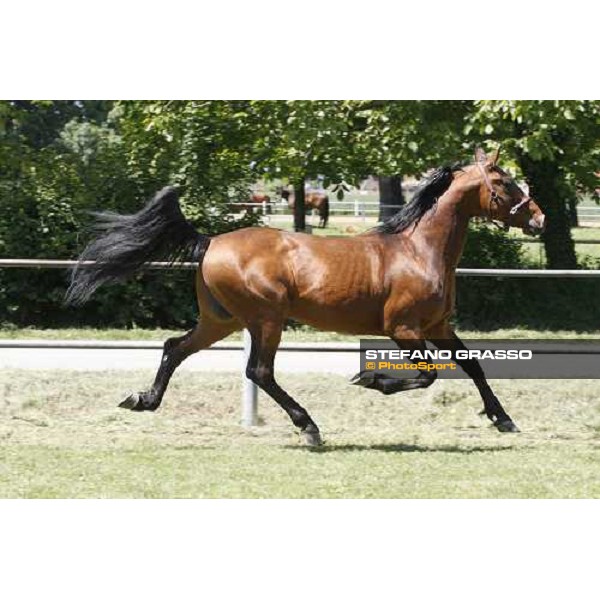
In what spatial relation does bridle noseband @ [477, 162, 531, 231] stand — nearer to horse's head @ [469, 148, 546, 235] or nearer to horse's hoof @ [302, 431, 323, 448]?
horse's head @ [469, 148, 546, 235]

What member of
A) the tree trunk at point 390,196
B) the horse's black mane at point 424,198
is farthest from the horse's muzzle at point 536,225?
the tree trunk at point 390,196

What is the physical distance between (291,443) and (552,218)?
10.1m

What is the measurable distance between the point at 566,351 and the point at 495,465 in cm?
314

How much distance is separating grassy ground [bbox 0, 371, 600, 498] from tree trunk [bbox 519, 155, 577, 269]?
6894 mm

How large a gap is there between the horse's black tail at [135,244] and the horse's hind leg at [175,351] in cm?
55

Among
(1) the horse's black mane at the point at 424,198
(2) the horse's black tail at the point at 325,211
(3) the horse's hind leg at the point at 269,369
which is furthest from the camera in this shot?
(2) the horse's black tail at the point at 325,211

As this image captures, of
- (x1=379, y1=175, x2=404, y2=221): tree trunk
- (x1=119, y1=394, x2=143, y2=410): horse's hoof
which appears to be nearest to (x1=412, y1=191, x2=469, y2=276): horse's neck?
(x1=119, y1=394, x2=143, y2=410): horse's hoof

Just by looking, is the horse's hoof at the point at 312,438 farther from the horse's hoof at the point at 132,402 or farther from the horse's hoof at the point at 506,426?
the horse's hoof at the point at 506,426

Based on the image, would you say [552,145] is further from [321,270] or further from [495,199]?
[321,270]

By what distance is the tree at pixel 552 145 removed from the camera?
13531 mm

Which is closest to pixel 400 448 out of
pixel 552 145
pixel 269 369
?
pixel 269 369

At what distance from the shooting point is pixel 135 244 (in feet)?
28.8

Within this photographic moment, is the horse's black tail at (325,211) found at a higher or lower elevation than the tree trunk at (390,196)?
lower

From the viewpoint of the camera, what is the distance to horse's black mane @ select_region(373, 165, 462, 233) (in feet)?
29.3
